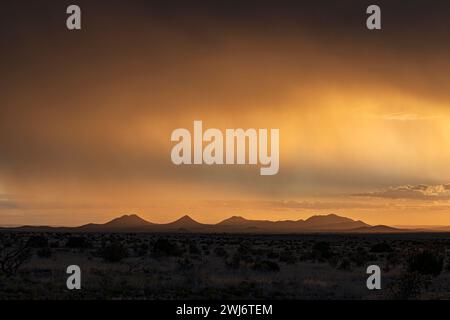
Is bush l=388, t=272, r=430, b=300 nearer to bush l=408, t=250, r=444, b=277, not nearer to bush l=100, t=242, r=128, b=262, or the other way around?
bush l=408, t=250, r=444, b=277

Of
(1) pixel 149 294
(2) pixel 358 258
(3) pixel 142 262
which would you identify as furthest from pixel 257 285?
(2) pixel 358 258

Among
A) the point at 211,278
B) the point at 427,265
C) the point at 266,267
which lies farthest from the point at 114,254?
the point at 427,265

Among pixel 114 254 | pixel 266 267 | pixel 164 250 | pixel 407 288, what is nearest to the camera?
pixel 407 288

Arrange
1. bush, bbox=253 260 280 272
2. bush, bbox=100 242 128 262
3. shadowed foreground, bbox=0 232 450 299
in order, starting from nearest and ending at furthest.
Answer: shadowed foreground, bbox=0 232 450 299 → bush, bbox=253 260 280 272 → bush, bbox=100 242 128 262

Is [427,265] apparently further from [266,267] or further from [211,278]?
[211,278]

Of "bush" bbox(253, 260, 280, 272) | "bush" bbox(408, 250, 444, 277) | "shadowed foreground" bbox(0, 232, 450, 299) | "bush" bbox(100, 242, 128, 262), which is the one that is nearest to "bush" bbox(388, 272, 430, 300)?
"shadowed foreground" bbox(0, 232, 450, 299)

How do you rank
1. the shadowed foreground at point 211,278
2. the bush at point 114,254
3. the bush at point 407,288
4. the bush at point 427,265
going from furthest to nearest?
1. the bush at point 114,254
2. the bush at point 427,265
3. the bush at point 407,288
4. the shadowed foreground at point 211,278

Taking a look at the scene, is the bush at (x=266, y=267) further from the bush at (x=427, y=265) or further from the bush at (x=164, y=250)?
the bush at (x=164, y=250)

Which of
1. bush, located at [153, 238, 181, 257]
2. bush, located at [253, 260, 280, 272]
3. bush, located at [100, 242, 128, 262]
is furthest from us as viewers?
bush, located at [153, 238, 181, 257]

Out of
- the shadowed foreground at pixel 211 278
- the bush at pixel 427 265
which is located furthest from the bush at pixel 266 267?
the bush at pixel 427 265
